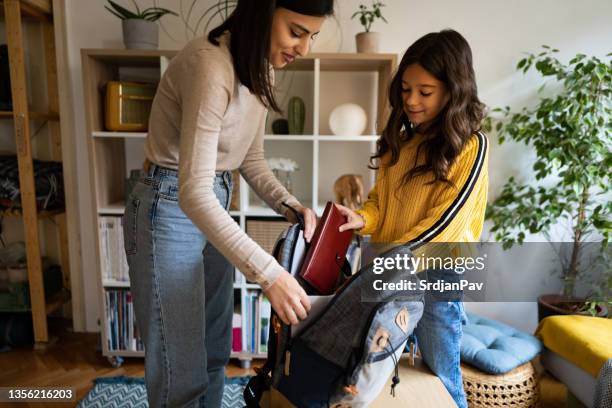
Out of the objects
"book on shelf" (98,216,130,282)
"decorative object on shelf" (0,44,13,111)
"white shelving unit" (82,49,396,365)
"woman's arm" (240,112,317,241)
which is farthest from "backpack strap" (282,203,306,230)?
"decorative object on shelf" (0,44,13,111)

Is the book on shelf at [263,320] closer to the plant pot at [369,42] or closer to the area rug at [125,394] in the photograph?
the area rug at [125,394]

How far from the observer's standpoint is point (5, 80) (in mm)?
1979

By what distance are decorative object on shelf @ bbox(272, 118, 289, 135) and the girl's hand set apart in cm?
92

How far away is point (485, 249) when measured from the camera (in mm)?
2111

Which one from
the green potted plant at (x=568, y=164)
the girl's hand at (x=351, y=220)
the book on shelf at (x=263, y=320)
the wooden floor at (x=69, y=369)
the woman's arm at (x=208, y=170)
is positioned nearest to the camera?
the woman's arm at (x=208, y=170)

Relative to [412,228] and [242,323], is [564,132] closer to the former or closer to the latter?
[412,228]

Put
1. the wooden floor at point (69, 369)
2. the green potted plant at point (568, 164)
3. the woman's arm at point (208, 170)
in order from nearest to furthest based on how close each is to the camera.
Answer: the woman's arm at point (208, 170)
the green potted plant at point (568, 164)
the wooden floor at point (69, 369)

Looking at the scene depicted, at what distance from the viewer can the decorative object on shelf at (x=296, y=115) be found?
6.18ft

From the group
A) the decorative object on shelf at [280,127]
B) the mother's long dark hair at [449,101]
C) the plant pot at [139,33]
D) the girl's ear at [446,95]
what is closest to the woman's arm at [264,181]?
the mother's long dark hair at [449,101]

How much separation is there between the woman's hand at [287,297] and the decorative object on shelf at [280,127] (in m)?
1.27

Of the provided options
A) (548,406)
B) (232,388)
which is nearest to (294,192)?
(232,388)

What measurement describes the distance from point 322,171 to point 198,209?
145cm

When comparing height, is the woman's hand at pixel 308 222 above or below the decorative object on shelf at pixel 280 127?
below

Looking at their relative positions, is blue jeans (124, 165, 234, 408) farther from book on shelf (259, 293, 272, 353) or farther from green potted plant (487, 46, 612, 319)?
green potted plant (487, 46, 612, 319)
